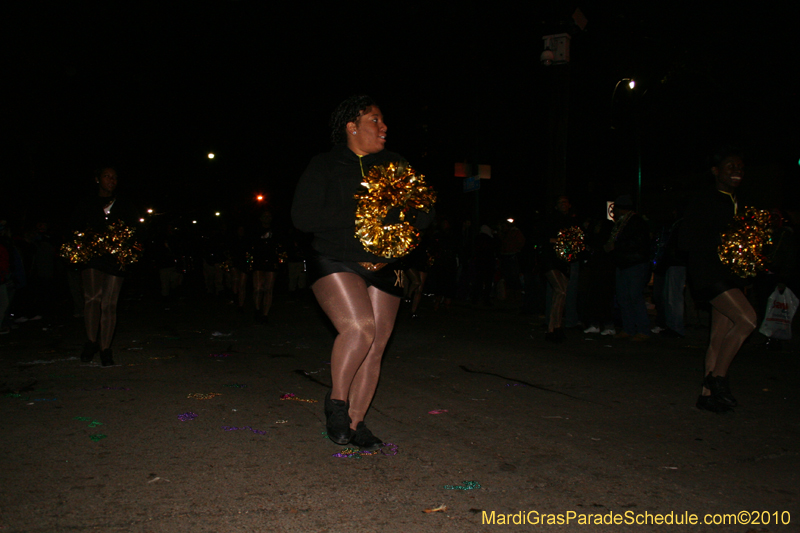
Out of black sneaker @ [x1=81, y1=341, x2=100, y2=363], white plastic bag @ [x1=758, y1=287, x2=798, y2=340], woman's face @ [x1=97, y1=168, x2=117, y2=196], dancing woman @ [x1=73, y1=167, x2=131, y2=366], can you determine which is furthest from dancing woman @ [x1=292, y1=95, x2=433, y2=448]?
white plastic bag @ [x1=758, y1=287, x2=798, y2=340]

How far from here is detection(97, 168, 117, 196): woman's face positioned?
641 cm

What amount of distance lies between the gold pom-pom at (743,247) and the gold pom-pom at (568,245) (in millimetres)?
3576

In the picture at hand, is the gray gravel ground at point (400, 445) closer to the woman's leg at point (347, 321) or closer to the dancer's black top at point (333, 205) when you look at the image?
the woman's leg at point (347, 321)

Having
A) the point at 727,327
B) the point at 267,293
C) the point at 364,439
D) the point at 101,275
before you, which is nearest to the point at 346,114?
the point at 364,439

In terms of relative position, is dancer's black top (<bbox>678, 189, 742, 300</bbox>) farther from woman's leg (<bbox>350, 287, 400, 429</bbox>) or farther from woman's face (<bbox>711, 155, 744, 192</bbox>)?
woman's leg (<bbox>350, 287, 400, 429</bbox>)

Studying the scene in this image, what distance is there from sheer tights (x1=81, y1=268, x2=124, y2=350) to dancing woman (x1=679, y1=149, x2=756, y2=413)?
17.9ft

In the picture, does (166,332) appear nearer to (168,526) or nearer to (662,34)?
(168,526)

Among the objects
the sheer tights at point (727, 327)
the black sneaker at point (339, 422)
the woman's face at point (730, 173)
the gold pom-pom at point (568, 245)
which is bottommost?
the black sneaker at point (339, 422)

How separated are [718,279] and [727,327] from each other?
1.30 feet

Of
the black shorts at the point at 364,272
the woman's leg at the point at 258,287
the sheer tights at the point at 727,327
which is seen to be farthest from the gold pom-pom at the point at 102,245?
the sheer tights at the point at 727,327

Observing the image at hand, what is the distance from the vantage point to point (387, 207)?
11.8 feet

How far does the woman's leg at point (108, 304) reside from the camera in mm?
6375

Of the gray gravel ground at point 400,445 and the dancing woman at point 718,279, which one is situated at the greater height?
the dancing woman at point 718,279

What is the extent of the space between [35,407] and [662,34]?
60.6ft
